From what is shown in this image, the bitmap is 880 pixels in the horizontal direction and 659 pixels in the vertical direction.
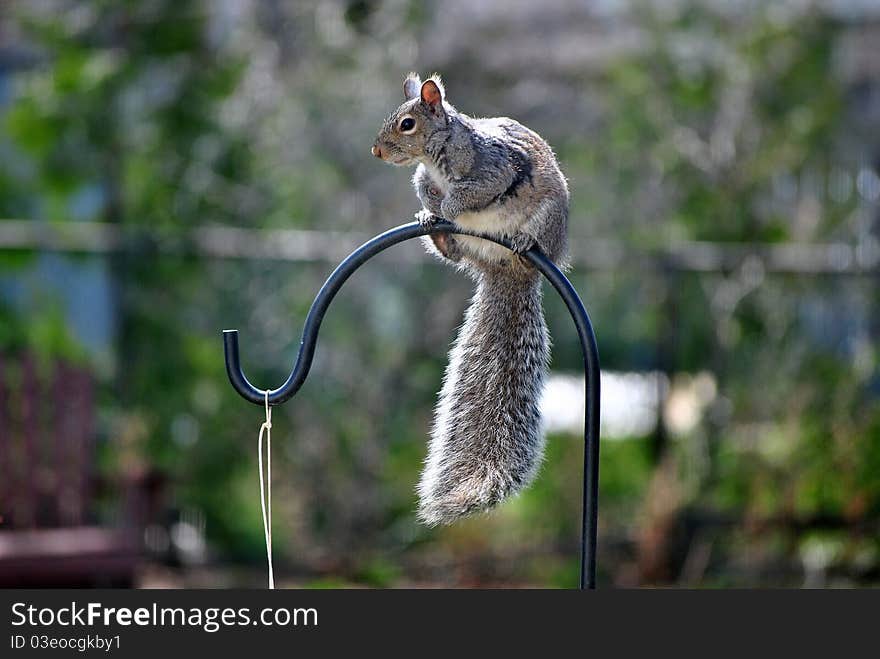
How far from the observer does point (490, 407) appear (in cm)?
170

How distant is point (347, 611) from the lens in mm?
1589

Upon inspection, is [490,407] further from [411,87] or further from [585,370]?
[411,87]

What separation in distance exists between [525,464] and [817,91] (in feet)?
11.9

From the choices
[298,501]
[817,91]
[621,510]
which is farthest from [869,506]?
[298,501]

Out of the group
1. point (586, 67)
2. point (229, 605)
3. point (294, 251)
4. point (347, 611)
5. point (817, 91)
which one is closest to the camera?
point (347, 611)

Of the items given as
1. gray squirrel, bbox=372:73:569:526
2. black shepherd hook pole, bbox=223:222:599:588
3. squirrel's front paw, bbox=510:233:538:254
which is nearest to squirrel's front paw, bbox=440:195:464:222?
gray squirrel, bbox=372:73:569:526

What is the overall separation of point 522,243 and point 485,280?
8 centimetres

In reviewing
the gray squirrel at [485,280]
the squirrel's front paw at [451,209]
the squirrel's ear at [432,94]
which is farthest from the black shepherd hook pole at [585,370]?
the squirrel's ear at [432,94]

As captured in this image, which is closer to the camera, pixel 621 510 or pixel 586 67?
pixel 621 510

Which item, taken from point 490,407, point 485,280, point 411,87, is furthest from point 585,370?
point 411,87

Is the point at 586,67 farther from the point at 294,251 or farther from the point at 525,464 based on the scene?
the point at 525,464

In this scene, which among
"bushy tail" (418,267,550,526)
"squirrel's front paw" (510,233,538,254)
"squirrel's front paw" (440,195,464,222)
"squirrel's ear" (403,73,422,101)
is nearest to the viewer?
"bushy tail" (418,267,550,526)

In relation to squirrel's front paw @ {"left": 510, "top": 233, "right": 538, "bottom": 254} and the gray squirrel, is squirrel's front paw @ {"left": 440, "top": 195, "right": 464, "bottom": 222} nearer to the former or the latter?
the gray squirrel

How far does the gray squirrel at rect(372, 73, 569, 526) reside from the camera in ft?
5.21
